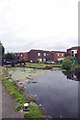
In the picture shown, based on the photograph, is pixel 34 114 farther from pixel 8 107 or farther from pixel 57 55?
pixel 57 55

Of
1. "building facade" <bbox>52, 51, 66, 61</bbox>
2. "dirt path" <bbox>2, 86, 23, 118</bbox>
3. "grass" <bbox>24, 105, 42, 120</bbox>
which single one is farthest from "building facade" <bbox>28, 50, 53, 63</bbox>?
"grass" <bbox>24, 105, 42, 120</bbox>

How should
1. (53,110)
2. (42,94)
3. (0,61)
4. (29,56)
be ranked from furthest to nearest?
(29,56), (0,61), (42,94), (53,110)

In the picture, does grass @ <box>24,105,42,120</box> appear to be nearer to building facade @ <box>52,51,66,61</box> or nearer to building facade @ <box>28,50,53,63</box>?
Answer: building facade @ <box>28,50,53,63</box>

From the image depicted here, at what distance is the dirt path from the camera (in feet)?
47.1

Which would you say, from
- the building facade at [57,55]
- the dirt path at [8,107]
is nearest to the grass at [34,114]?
the dirt path at [8,107]

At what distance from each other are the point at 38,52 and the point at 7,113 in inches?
3515

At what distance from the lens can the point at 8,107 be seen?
16250 mm

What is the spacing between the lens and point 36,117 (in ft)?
45.8

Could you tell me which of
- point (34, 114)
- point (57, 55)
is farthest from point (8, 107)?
point (57, 55)

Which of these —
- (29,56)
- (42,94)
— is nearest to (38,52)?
(29,56)

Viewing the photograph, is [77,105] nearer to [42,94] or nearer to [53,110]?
[53,110]

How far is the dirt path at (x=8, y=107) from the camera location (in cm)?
1435

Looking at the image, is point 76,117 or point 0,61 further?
point 0,61

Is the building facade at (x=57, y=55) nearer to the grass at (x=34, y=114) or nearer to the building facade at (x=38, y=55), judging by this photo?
the building facade at (x=38, y=55)
